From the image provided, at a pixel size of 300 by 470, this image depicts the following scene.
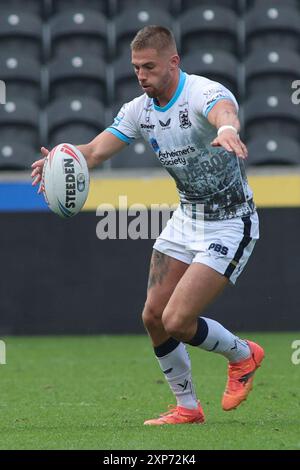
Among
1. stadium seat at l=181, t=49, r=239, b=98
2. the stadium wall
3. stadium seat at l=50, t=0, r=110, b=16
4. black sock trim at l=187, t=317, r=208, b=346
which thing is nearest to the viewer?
black sock trim at l=187, t=317, r=208, b=346

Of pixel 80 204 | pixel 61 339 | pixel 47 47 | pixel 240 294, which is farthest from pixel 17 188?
pixel 80 204

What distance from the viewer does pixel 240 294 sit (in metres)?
12.4

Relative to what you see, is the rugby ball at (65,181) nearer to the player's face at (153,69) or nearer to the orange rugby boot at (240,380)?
the player's face at (153,69)

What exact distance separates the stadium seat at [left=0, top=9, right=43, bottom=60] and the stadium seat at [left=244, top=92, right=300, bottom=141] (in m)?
3.10

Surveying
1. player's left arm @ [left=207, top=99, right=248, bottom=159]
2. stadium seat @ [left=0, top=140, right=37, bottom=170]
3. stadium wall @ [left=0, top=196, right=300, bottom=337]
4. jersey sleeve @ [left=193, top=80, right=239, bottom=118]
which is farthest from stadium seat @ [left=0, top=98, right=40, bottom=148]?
player's left arm @ [left=207, top=99, right=248, bottom=159]

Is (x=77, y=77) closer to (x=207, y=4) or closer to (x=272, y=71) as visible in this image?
(x=207, y=4)

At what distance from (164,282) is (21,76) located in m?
8.98

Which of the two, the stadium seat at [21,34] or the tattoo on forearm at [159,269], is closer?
the tattoo on forearm at [159,269]

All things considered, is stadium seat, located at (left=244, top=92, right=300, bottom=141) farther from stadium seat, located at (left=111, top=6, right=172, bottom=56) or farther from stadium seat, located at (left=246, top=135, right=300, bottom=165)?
stadium seat, located at (left=111, top=6, right=172, bottom=56)

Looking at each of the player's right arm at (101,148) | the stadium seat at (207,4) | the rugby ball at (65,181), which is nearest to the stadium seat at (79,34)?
the stadium seat at (207,4)

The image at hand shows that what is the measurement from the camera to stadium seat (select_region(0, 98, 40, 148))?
48.3 ft

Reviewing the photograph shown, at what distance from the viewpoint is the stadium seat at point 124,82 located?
1498cm

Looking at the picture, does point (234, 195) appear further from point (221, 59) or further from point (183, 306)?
point (221, 59)

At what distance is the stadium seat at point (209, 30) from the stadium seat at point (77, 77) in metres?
1.21
